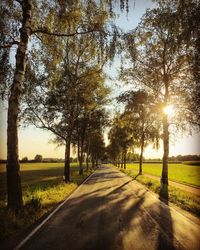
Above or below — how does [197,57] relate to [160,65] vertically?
below

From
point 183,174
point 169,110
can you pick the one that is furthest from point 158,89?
point 183,174

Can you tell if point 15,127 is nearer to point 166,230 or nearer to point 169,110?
point 166,230

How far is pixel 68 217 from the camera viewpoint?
393 inches

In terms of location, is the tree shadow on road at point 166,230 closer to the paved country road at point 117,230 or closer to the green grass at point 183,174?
the paved country road at point 117,230

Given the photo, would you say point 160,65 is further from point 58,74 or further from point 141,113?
point 58,74

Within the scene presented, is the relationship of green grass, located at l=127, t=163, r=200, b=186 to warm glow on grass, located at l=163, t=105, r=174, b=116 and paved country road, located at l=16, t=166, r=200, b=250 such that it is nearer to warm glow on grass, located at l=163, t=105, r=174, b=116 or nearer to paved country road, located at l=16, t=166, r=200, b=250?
warm glow on grass, located at l=163, t=105, r=174, b=116

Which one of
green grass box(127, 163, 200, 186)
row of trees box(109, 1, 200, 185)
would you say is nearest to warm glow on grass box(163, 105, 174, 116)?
row of trees box(109, 1, 200, 185)

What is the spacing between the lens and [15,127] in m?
9.74

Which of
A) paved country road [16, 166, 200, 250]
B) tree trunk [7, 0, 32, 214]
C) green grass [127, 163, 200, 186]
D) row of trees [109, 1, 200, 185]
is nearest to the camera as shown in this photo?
paved country road [16, 166, 200, 250]

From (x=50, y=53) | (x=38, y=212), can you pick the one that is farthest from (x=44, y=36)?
(x=38, y=212)

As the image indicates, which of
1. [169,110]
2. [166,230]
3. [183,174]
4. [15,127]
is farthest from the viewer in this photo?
[183,174]

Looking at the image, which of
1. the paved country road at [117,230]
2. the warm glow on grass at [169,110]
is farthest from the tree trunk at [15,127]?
the warm glow on grass at [169,110]

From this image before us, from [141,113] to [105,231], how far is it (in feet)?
54.4

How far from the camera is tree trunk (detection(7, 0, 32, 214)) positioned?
9578mm
